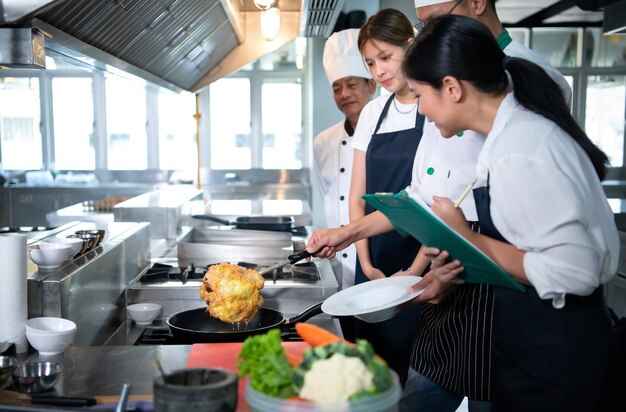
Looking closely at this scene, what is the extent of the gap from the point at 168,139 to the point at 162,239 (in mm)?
7133

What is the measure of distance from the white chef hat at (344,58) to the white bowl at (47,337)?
2263 millimetres

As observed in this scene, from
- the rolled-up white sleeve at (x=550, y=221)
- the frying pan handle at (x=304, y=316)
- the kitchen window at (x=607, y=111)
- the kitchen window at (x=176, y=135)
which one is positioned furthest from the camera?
the kitchen window at (x=176, y=135)

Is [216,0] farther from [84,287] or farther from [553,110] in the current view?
[553,110]

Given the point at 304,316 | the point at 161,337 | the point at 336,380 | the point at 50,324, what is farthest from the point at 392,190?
the point at 336,380

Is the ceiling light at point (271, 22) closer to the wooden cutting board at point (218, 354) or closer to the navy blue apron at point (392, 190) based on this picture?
the navy blue apron at point (392, 190)

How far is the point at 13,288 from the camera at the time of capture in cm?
175

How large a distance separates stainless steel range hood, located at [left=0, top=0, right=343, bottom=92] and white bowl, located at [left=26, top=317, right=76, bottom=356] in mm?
762

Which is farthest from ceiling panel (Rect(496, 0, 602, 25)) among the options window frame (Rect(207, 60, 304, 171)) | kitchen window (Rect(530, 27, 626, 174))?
window frame (Rect(207, 60, 304, 171))

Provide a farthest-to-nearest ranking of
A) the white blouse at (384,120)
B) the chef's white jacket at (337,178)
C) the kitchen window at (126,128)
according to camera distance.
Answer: the kitchen window at (126,128), the chef's white jacket at (337,178), the white blouse at (384,120)

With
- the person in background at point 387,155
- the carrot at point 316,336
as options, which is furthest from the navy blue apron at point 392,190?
the carrot at point 316,336

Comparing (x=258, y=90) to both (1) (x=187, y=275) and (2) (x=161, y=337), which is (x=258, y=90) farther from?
(2) (x=161, y=337)

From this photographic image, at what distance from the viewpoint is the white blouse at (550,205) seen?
4.78ft

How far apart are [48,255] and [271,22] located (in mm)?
2152

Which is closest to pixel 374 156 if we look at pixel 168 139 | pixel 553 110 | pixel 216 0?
pixel 216 0
